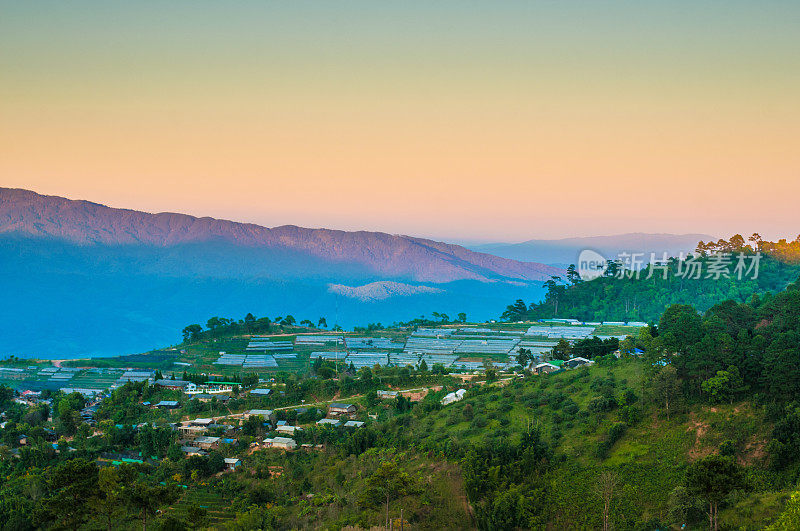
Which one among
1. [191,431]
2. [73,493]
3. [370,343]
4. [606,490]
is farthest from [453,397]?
[370,343]

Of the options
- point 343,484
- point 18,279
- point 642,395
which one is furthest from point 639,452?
point 18,279

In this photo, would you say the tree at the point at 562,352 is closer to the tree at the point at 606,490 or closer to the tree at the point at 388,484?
the tree at the point at 606,490

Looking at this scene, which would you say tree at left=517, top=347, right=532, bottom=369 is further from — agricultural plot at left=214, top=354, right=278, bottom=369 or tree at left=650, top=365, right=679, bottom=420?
agricultural plot at left=214, top=354, right=278, bottom=369

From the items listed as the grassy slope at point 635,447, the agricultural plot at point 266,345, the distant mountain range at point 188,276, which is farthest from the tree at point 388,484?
the distant mountain range at point 188,276

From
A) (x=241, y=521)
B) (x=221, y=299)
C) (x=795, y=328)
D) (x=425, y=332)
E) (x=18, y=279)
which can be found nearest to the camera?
(x=241, y=521)

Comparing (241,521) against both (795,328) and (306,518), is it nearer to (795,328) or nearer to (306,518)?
(306,518)

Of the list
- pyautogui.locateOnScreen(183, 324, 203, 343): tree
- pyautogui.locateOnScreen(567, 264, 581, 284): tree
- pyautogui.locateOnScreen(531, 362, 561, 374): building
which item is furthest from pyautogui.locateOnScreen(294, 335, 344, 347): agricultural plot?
pyautogui.locateOnScreen(567, 264, 581, 284): tree

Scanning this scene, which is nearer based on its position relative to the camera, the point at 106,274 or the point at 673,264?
the point at 673,264
